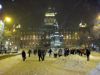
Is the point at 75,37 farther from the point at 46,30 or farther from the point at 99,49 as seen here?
the point at 99,49

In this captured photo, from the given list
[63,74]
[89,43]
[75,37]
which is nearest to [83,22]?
[75,37]

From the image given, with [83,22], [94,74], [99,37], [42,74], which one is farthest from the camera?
[83,22]

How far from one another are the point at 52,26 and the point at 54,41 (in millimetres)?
27887

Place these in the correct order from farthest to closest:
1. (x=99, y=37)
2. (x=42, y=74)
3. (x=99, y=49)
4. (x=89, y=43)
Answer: (x=89, y=43), (x=99, y=37), (x=99, y=49), (x=42, y=74)

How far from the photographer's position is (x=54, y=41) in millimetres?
162375

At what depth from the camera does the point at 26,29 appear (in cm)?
19975

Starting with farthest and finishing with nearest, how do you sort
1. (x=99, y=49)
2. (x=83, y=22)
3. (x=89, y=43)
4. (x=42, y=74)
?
(x=83, y=22) < (x=89, y=43) < (x=99, y=49) < (x=42, y=74)

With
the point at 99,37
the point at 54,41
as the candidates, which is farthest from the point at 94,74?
the point at 54,41

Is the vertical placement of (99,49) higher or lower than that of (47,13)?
lower

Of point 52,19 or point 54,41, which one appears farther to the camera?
Result: point 52,19

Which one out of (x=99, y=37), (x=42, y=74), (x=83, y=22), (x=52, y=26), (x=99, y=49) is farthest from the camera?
(x=52, y=26)

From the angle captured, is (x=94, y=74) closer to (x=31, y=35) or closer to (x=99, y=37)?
(x=99, y=37)

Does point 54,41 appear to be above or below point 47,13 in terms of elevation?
below

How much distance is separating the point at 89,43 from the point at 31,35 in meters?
81.4
